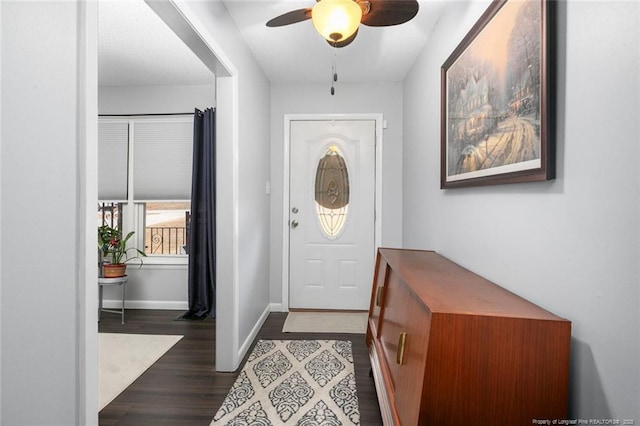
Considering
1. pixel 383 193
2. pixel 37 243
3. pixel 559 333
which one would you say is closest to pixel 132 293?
pixel 383 193

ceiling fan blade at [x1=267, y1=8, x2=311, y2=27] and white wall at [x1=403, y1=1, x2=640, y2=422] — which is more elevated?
ceiling fan blade at [x1=267, y1=8, x2=311, y2=27]

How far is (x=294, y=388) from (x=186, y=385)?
71 centimetres

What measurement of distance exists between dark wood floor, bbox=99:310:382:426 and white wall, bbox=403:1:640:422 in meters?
1.21

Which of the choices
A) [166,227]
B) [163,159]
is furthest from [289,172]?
[166,227]

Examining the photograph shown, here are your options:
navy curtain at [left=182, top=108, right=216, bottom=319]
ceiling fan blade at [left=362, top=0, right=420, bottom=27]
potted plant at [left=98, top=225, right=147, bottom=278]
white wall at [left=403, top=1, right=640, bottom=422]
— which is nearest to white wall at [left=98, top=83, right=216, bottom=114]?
navy curtain at [left=182, top=108, right=216, bottom=319]

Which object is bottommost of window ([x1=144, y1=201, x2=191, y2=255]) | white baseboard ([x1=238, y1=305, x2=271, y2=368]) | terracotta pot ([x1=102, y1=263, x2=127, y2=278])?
white baseboard ([x1=238, y1=305, x2=271, y2=368])

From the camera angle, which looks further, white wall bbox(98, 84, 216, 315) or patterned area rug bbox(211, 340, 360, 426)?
white wall bbox(98, 84, 216, 315)

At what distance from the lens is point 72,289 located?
39.3 inches

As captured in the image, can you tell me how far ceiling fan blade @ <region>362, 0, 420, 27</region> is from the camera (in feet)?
5.26

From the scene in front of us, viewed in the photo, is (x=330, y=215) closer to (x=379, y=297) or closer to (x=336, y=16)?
(x=379, y=297)

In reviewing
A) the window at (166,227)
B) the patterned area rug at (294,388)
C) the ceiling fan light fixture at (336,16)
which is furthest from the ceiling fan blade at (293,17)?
the window at (166,227)

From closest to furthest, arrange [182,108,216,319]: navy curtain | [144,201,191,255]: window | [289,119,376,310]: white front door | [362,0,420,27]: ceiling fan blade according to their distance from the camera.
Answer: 1. [362,0,420,27]: ceiling fan blade
2. [182,108,216,319]: navy curtain
3. [289,119,376,310]: white front door
4. [144,201,191,255]: window

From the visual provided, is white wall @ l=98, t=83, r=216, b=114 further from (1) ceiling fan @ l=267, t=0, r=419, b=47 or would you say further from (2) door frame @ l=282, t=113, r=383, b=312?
(1) ceiling fan @ l=267, t=0, r=419, b=47

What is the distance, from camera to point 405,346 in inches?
53.2
